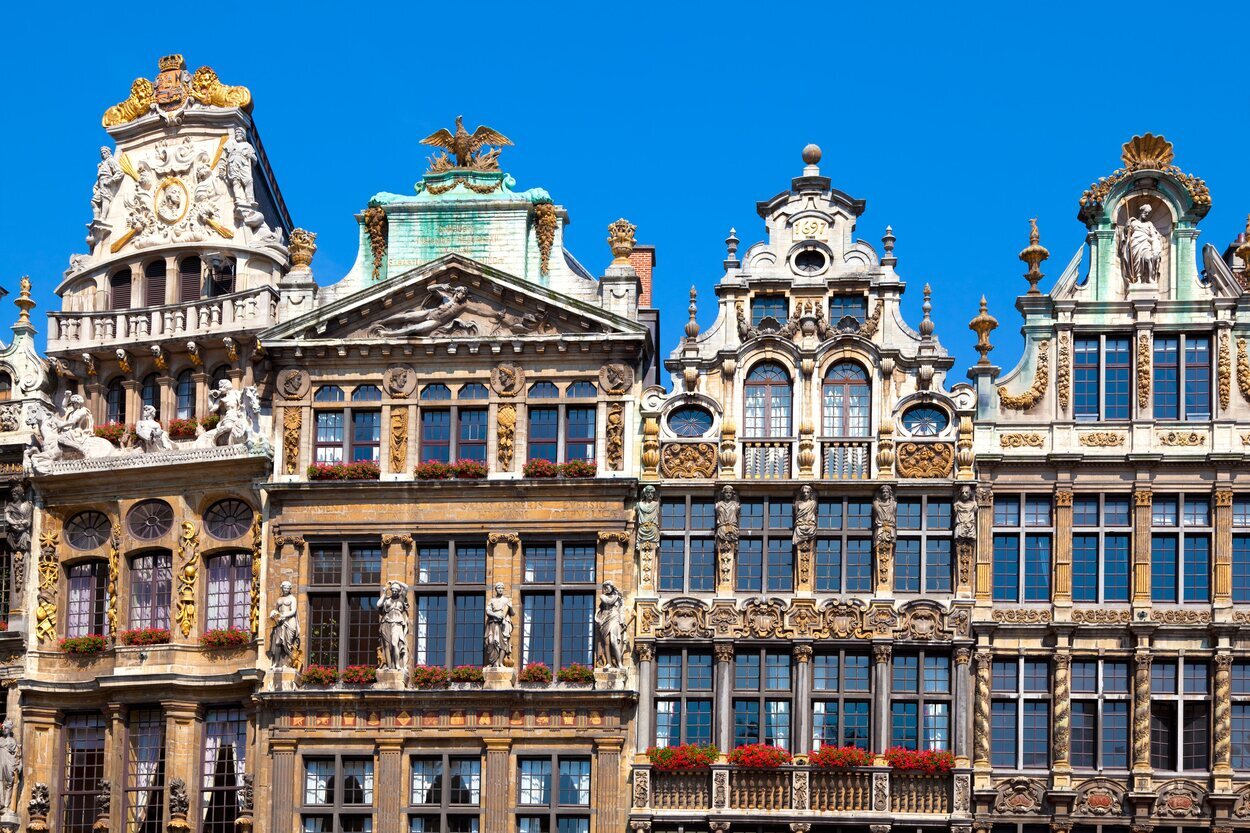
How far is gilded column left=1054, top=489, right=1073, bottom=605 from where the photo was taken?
50.7 m

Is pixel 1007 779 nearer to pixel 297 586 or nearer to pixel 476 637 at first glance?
pixel 476 637

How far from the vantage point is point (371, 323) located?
176 feet

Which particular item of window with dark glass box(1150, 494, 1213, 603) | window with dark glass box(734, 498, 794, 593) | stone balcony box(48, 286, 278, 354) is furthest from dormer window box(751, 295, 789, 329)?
stone balcony box(48, 286, 278, 354)

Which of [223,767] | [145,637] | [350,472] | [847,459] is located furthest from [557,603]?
[145,637]

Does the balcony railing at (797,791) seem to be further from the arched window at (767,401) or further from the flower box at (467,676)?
the arched window at (767,401)

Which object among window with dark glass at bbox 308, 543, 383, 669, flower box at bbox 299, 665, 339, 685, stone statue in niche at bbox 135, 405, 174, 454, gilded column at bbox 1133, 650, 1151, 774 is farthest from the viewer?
stone statue in niche at bbox 135, 405, 174, 454

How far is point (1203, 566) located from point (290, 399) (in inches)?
702

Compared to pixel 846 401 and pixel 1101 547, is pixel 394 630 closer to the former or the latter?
pixel 846 401

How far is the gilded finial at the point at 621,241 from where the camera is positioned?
5359 centimetres

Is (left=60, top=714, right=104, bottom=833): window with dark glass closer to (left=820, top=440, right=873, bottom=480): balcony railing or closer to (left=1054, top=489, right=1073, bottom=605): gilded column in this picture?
(left=820, top=440, right=873, bottom=480): balcony railing

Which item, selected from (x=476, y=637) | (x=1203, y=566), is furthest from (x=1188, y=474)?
(x=476, y=637)

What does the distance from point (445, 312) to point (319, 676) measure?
24.6 feet

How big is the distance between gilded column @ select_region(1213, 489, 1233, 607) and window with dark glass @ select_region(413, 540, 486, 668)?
13.8m

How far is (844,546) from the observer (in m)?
51.5
